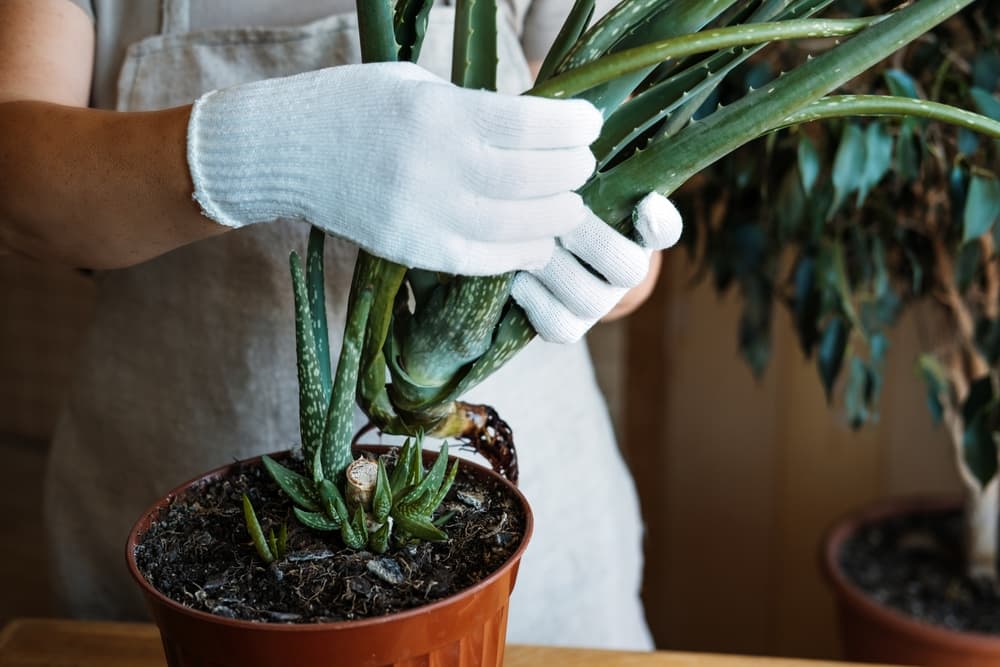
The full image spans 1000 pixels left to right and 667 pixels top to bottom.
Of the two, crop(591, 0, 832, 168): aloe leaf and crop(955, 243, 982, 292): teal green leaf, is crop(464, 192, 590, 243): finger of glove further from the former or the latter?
crop(955, 243, 982, 292): teal green leaf

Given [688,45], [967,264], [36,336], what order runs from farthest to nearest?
[36,336] < [967,264] < [688,45]

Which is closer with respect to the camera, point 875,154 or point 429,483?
point 429,483

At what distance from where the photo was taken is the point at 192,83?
77 cm

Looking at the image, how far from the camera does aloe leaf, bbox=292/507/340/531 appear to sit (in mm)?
526

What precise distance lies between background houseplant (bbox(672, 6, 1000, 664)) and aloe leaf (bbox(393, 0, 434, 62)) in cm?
49

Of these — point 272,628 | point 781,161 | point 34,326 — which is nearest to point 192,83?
point 272,628

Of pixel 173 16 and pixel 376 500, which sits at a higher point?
pixel 173 16

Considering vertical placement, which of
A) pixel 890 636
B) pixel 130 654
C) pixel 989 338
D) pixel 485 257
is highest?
pixel 485 257

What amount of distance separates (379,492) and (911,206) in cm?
84

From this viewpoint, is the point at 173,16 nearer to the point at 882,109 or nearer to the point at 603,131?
the point at 603,131

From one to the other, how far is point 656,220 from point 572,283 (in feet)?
0.24

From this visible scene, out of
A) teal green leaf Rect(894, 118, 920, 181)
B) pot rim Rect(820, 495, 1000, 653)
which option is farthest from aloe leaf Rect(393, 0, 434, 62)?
pot rim Rect(820, 495, 1000, 653)

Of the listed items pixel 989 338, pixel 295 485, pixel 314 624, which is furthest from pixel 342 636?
pixel 989 338

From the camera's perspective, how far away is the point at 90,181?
0.57 metres
